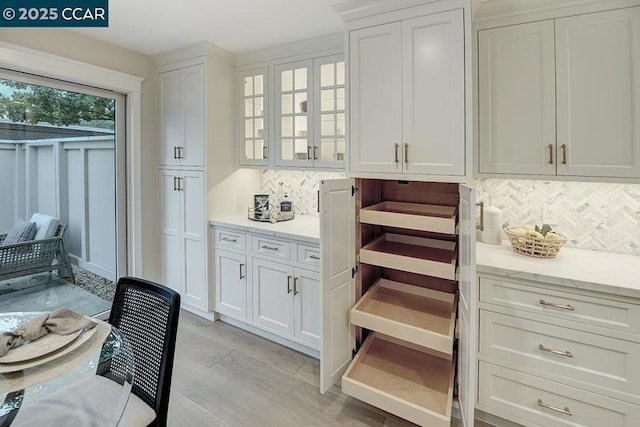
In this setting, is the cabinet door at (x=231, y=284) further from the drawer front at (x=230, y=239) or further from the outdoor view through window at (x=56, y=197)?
the outdoor view through window at (x=56, y=197)

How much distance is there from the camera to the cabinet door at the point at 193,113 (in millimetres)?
3000

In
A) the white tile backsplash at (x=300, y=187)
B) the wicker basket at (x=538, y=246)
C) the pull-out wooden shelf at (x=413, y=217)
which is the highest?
the white tile backsplash at (x=300, y=187)

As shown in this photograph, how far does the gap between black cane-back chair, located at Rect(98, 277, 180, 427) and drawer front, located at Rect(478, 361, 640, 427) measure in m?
1.68

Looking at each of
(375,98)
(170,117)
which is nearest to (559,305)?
(375,98)

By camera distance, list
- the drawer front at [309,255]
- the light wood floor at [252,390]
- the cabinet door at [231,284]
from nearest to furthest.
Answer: the light wood floor at [252,390] < the drawer front at [309,255] < the cabinet door at [231,284]

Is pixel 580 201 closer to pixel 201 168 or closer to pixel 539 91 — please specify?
pixel 539 91

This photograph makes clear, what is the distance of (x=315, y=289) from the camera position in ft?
8.20

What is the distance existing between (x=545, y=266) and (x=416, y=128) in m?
1.07

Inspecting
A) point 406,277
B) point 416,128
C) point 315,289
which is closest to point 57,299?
point 315,289

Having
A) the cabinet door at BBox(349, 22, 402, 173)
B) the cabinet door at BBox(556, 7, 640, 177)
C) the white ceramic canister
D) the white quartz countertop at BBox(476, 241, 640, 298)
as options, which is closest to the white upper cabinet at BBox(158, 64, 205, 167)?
the cabinet door at BBox(349, 22, 402, 173)

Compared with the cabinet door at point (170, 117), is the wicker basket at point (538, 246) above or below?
below

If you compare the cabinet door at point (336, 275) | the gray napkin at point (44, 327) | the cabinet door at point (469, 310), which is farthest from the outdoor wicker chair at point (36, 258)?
the cabinet door at point (469, 310)

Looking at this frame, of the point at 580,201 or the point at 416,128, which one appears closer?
the point at 416,128

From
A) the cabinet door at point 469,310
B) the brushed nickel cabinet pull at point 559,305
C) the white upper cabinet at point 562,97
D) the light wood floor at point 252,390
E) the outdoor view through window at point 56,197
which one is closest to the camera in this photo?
the cabinet door at point 469,310
